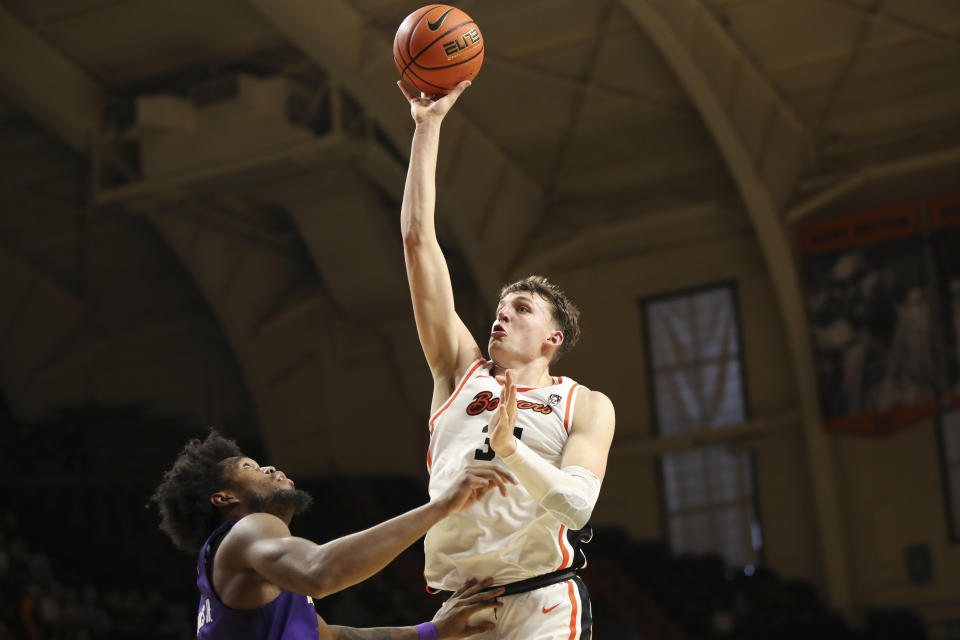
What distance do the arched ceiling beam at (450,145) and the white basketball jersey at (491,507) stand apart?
31.8 ft

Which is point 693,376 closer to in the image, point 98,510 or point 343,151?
point 343,151

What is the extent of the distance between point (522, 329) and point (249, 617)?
135 cm

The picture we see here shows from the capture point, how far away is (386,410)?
61.1 feet

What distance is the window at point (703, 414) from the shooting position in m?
15.7

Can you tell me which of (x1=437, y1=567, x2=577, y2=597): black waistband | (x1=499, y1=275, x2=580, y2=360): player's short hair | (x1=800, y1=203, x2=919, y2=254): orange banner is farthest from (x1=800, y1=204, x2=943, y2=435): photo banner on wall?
(x1=437, y1=567, x2=577, y2=597): black waistband

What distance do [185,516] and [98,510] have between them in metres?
13.8

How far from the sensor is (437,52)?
4.76m

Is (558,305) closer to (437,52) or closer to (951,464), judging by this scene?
(437,52)

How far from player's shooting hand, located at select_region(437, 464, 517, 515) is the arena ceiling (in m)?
9.68

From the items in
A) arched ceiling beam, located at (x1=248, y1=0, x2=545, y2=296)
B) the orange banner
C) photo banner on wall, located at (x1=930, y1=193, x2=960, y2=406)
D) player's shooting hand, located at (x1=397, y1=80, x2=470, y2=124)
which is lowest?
player's shooting hand, located at (x1=397, y1=80, x2=470, y2=124)

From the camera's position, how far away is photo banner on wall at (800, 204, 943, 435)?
14.0 metres

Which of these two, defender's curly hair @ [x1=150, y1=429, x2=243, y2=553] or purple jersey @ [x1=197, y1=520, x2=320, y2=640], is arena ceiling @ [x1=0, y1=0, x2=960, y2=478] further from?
purple jersey @ [x1=197, y1=520, x2=320, y2=640]

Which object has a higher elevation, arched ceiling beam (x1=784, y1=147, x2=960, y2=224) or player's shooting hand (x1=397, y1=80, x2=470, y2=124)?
arched ceiling beam (x1=784, y1=147, x2=960, y2=224)

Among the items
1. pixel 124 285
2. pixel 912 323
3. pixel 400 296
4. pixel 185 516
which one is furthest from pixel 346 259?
pixel 185 516
